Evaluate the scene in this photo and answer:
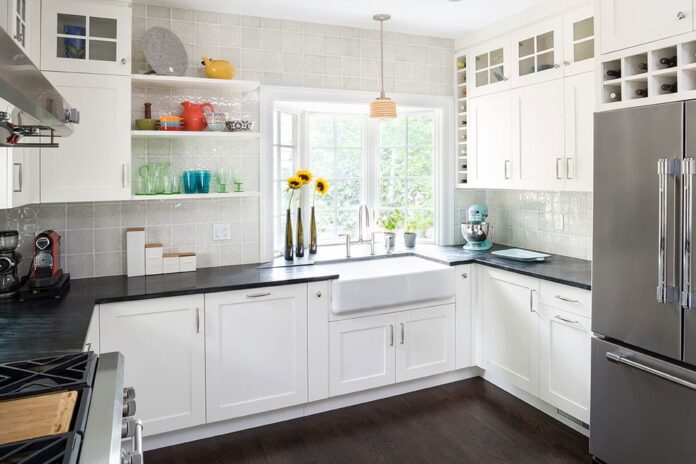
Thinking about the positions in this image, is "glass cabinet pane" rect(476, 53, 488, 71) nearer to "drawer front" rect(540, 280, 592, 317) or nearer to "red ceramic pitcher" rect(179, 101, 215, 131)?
"drawer front" rect(540, 280, 592, 317)

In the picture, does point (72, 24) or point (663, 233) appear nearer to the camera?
point (663, 233)

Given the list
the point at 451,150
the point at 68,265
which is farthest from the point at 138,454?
the point at 451,150

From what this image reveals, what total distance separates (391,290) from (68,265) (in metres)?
1.89

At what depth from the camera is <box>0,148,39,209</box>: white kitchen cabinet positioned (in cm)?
203

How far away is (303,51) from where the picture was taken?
11.7 feet

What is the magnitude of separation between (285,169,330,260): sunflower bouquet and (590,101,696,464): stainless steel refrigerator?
182 cm

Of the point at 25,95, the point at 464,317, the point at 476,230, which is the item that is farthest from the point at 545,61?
the point at 25,95

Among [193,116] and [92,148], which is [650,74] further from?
[92,148]

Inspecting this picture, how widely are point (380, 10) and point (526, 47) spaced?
991 mm

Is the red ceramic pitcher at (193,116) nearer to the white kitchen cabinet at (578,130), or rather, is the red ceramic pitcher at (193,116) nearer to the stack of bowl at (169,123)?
the stack of bowl at (169,123)

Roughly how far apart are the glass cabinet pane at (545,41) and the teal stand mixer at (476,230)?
3.84 ft

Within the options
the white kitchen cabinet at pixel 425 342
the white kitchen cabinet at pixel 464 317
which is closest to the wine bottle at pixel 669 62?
the white kitchen cabinet at pixel 464 317

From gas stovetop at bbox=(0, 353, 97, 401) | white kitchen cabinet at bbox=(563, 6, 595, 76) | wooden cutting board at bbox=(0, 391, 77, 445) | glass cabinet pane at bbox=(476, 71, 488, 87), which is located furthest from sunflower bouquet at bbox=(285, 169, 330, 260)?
wooden cutting board at bbox=(0, 391, 77, 445)

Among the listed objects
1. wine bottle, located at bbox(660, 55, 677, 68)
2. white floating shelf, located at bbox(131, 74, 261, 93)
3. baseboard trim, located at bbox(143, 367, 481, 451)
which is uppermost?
white floating shelf, located at bbox(131, 74, 261, 93)
